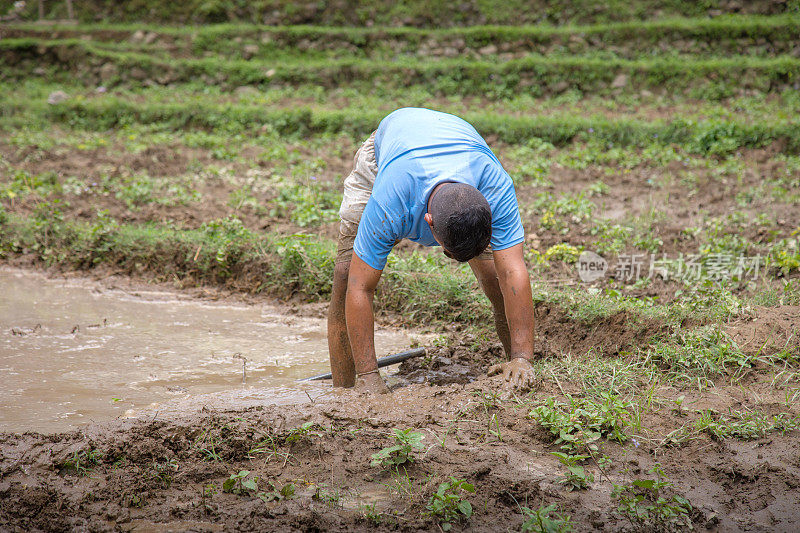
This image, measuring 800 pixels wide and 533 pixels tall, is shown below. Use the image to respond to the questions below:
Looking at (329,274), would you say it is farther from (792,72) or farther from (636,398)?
(792,72)

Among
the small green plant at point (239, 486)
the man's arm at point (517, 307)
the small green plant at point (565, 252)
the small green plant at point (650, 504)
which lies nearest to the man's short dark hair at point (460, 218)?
the man's arm at point (517, 307)

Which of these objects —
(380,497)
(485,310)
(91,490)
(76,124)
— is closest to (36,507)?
(91,490)

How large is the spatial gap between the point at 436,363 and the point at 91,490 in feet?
7.01

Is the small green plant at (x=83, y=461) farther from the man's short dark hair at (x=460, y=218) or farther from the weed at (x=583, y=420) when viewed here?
the weed at (x=583, y=420)

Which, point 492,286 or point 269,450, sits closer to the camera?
point 269,450

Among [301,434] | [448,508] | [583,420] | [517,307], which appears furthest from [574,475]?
[301,434]

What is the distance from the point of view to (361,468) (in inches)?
105

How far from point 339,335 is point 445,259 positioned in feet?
6.96

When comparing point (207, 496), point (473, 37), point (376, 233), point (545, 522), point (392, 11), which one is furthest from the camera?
point (392, 11)

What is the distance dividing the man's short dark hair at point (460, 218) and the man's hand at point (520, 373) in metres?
0.78

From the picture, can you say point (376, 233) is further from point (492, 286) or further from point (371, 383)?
point (492, 286)

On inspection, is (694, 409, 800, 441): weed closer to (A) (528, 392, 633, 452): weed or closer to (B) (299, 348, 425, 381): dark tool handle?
(A) (528, 392, 633, 452): weed

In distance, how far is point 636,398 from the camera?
3.19 metres

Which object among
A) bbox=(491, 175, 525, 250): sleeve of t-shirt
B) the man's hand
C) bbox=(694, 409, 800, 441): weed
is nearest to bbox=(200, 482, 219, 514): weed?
the man's hand
